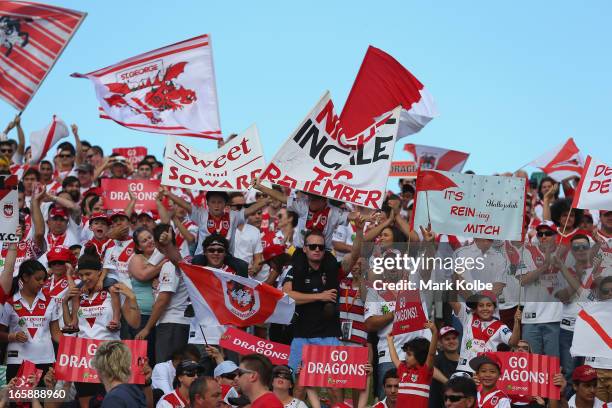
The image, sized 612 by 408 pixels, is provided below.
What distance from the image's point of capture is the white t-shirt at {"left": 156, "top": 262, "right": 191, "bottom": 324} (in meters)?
14.8

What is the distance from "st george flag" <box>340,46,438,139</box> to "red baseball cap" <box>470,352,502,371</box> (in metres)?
4.27

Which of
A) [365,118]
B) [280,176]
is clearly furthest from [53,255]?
[365,118]

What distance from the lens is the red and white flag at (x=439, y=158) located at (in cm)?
2303

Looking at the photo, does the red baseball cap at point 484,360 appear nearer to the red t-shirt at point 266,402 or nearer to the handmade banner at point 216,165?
the red t-shirt at point 266,402

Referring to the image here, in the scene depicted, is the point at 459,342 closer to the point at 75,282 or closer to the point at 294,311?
the point at 294,311

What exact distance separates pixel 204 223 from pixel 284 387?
3756mm

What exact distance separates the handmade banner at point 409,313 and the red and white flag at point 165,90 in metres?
4.58

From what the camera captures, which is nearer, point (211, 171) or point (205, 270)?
point (205, 270)

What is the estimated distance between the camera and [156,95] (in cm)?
1714

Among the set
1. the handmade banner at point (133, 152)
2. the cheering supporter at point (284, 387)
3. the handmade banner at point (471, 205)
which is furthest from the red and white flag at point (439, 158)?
the cheering supporter at point (284, 387)

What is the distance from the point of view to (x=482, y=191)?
1516cm

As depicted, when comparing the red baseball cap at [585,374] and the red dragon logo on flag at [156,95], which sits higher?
the red dragon logo on flag at [156,95]

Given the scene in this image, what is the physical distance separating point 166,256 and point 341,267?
2228 mm

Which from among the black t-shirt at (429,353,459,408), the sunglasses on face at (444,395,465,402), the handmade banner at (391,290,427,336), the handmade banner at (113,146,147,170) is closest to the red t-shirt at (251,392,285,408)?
the sunglasses on face at (444,395,465,402)
